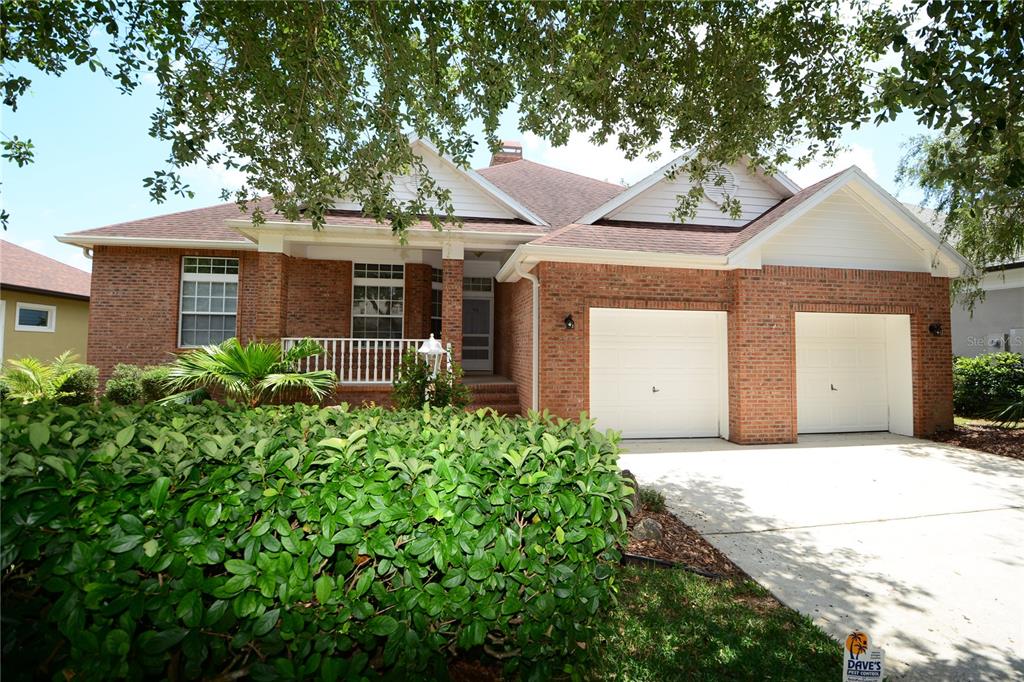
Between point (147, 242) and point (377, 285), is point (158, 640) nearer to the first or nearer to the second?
point (377, 285)

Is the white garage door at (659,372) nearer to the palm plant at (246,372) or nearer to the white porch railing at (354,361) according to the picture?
the white porch railing at (354,361)

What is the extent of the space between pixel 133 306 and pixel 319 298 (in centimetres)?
439

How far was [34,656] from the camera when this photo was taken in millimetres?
2098

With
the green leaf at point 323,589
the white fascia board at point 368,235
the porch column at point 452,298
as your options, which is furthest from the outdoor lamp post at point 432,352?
the green leaf at point 323,589

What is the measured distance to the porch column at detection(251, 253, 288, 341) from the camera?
10.1 m

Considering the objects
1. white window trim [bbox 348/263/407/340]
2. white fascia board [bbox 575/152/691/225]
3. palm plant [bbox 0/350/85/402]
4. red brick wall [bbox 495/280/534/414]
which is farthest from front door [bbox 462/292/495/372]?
palm plant [bbox 0/350/85/402]

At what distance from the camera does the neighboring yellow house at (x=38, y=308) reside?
15.5 m

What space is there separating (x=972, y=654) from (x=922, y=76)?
13.5ft

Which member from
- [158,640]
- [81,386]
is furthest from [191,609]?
[81,386]

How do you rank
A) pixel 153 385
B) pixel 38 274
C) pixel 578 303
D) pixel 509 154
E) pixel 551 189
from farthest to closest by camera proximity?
pixel 509 154 → pixel 38 274 → pixel 551 189 → pixel 153 385 → pixel 578 303

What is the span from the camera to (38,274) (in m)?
17.7

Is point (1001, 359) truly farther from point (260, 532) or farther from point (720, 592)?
point (260, 532)

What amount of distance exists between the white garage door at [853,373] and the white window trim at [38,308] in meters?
23.4

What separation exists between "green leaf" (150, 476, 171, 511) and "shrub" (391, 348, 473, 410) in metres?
6.29
